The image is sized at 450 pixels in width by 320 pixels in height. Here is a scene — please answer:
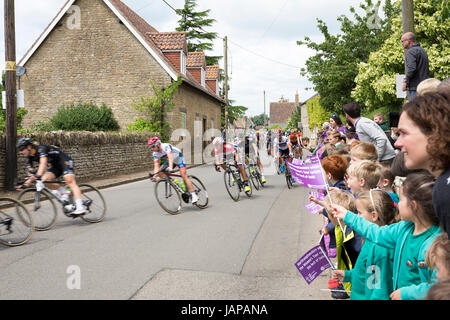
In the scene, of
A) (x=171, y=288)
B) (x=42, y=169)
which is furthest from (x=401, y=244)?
(x=42, y=169)

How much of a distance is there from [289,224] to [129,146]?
13030mm

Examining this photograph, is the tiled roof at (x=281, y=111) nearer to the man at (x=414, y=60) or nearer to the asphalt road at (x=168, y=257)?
the asphalt road at (x=168, y=257)

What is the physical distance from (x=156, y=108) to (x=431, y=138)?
71.6 feet

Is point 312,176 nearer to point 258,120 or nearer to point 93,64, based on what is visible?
point 93,64

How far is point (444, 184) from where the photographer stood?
1.64 m

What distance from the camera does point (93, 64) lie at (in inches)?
938

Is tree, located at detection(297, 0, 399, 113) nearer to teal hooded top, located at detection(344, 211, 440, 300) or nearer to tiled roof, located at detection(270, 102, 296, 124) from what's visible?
teal hooded top, located at detection(344, 211, 440, 300)

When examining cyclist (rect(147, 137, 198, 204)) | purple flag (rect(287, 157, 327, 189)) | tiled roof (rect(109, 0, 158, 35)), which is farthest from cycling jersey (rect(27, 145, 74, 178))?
tiled roof (rect(109, 0, 158, 35))

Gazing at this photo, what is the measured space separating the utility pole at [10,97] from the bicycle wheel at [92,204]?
4597mm

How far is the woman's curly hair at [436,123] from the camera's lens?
1718mm

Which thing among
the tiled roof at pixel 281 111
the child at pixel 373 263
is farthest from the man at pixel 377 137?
the tiled roof at pixel 281 111

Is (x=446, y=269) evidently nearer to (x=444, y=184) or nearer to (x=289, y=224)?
(x=444, y=184)

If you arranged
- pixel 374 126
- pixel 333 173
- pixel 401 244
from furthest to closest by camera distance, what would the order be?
pixel 374 126
pixel 333 173
pixel 401 244

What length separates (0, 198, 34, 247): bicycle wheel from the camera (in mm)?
5945
